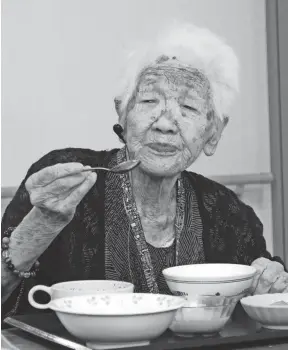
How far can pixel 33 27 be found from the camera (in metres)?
1.97

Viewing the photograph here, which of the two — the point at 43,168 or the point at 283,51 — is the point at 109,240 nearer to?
the point at 43,168

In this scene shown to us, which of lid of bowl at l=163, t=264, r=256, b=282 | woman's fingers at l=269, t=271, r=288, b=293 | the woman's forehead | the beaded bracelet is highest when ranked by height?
the woman's forehead

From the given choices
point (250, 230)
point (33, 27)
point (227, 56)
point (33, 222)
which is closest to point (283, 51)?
point (227, 56)

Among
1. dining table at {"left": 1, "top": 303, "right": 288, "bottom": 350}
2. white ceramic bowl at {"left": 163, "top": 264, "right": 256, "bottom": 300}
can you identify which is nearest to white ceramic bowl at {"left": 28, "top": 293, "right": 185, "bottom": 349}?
dining table at {"left": 1, "top": 303, "right": 288, "bottom": 350}

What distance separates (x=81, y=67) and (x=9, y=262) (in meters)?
0.53

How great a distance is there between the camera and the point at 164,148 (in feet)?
6.87

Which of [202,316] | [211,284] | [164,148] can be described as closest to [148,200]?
[164,148]

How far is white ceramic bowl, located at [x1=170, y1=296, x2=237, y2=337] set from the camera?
1.66m

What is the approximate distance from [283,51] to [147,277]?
0.76 metres

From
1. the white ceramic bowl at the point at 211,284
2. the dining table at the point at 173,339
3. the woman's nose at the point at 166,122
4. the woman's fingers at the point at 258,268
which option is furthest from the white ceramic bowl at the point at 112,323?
the woman's nose at the point at 166,122

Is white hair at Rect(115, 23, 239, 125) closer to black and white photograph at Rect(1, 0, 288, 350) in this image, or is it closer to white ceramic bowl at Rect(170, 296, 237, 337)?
black and white photograph at Rect(1, 0, 288, 350)

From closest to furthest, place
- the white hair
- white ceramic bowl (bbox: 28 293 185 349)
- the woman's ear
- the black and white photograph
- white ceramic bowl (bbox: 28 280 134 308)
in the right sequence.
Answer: white ceramic bowl (bbox: 28 293 185 349) < white ceramic bowl (bbox: 28 280 134 308) < the black and white photograph < the white hair < the woman's ear

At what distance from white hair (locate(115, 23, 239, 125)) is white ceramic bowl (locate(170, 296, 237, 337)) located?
0.60m

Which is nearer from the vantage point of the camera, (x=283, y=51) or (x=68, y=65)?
(x=68, y=65)
